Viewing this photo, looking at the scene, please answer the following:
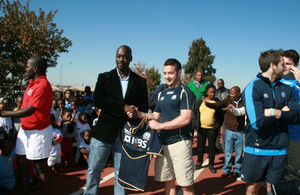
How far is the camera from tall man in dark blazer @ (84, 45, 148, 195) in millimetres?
2795

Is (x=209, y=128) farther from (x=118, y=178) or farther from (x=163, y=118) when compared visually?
(x=118, y=178)

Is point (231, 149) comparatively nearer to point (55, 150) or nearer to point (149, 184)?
point (149, 184)

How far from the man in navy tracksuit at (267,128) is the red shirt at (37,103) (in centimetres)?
249

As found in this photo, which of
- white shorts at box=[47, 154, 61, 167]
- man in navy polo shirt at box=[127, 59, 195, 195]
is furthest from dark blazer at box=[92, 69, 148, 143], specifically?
white shorts at box=[47, 154, 61, 167]

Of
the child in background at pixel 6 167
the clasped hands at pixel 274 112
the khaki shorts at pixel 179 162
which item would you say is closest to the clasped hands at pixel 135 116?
the khaki shorts at pixel 179 162

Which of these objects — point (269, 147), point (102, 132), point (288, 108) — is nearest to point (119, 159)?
point (102, 132)

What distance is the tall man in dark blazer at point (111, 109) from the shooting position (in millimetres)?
2795

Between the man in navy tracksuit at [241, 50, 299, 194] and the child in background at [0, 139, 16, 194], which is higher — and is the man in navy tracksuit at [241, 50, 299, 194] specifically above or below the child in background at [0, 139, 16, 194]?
above

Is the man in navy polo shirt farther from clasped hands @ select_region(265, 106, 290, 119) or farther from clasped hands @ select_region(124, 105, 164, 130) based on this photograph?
clasped hands @ select_region(265, 106, 290, 119)

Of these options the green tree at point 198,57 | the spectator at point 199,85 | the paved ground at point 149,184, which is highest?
the green tree at point 198,57

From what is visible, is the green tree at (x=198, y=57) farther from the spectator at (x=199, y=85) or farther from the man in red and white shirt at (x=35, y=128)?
the man in red and white shirt at (x=35, y=128)

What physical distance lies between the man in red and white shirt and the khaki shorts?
1.52 m

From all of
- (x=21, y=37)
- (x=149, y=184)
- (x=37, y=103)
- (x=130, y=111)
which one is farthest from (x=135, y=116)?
(x=21, y=37)

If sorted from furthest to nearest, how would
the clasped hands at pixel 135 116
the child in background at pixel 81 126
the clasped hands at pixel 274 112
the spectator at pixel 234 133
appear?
the child in background at pixel 81 126 → the spectator at pixel 234 133 → the clasped hands at pixel 135 116 → the clasped hands at pixel 274 112
